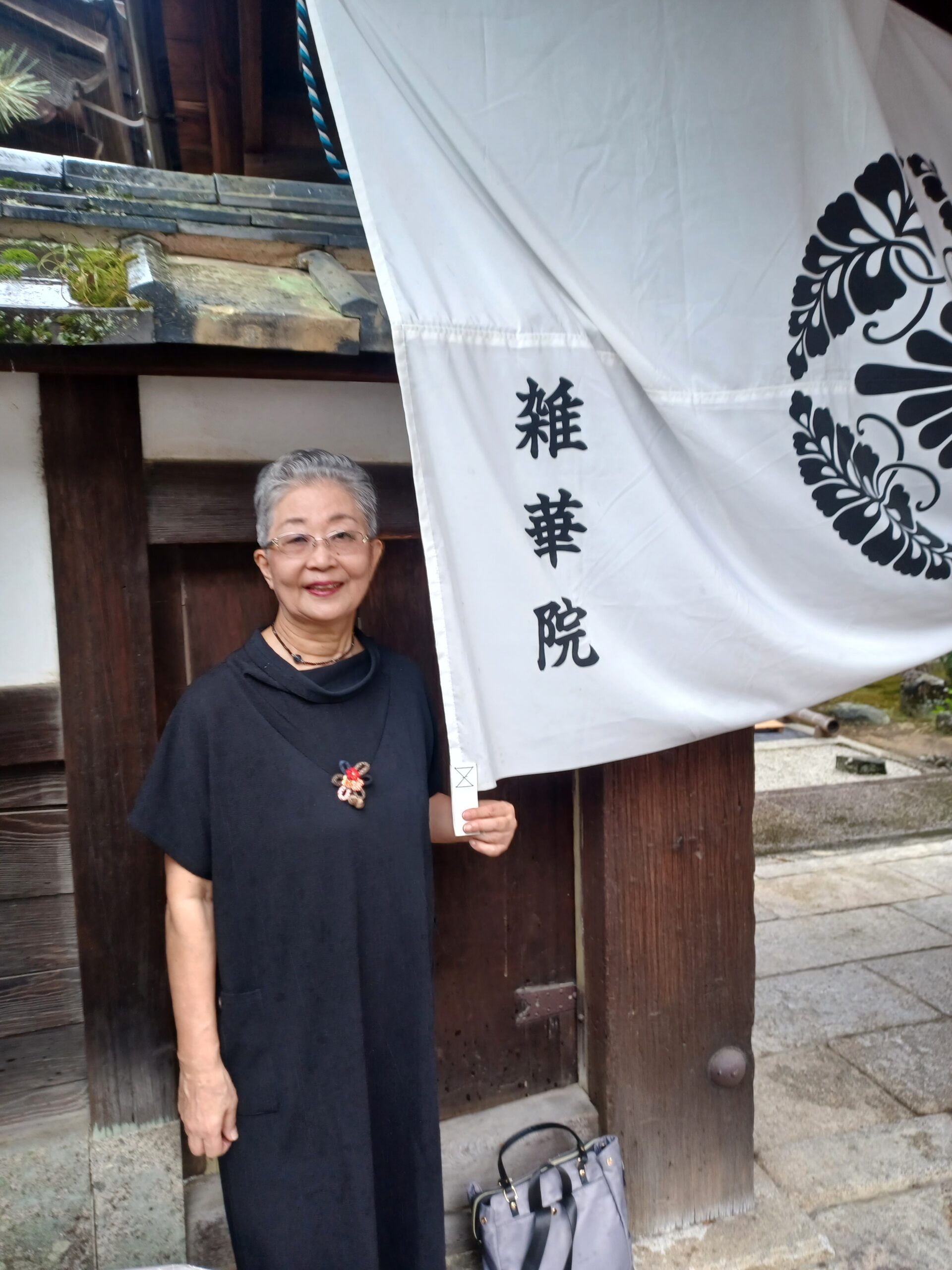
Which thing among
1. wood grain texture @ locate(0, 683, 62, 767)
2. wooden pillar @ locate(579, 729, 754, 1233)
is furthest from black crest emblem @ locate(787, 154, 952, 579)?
wood grain texture @ locate(0, 683, 62, 767)

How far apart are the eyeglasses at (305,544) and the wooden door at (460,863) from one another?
466mm

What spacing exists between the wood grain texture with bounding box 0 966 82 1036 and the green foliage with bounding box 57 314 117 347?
1.82 m

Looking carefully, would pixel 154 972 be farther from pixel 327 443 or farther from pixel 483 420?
pixel 483 420

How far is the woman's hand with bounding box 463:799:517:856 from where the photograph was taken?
2352 mm

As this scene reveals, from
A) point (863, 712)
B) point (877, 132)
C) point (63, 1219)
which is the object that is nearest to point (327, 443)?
point (877, 132)

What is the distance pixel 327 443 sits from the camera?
2816 mm

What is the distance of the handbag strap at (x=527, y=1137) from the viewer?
2867mm

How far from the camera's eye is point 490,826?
7.86 feet

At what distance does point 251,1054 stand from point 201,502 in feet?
5.19

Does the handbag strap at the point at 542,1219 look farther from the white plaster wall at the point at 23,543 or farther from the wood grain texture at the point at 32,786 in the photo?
the white plaster wall at the point at 23,543

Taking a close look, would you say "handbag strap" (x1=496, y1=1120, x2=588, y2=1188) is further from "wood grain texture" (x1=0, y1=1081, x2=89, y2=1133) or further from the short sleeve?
the short sleeve

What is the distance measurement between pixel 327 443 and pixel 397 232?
82 cm

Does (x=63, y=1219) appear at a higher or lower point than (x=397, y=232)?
lower

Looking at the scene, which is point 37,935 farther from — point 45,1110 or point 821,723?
point 821,723
